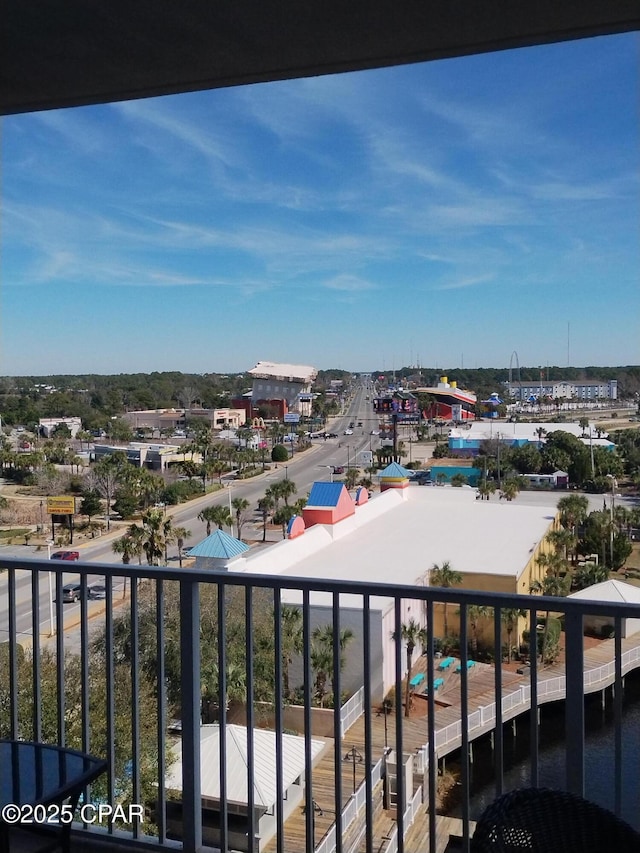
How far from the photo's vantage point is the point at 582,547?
18.0 feet

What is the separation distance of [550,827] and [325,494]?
16.5 ft

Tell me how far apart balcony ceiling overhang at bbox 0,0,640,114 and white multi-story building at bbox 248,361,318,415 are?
5.82 ft

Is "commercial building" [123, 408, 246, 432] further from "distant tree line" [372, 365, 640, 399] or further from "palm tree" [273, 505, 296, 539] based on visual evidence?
"palm tree" [273, 505, 296, 539]

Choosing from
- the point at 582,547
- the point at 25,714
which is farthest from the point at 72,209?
the point at 582,547

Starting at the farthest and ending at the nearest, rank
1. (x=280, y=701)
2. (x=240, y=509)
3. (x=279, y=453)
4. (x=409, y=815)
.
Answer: (x=240, y=509)
(x=279, y=453)
(x=409, y=815)
(x=280, y=701)

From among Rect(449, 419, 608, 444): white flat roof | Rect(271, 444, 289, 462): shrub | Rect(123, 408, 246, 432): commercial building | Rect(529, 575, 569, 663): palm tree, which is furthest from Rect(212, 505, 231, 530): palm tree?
Rect(529, 575, 569, 663): palm tree

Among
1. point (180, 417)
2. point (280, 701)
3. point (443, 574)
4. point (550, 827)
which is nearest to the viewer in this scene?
point (550, 827)

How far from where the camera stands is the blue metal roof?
595 cm

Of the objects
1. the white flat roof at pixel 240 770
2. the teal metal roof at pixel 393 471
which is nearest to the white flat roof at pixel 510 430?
the teal metal roof at pixel 393 471

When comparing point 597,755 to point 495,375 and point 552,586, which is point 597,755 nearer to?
point 495,375

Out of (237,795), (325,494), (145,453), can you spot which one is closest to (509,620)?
(237,795)

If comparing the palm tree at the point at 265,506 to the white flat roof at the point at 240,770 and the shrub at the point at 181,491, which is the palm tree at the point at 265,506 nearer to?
the shrub at the point at 181,491

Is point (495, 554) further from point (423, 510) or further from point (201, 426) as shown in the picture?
point (201, 426)

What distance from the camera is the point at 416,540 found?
7.23 metres
